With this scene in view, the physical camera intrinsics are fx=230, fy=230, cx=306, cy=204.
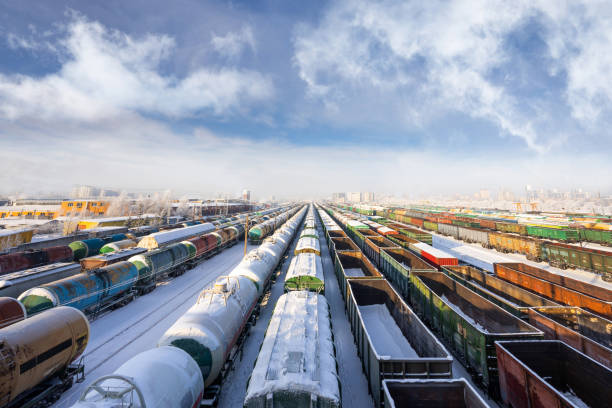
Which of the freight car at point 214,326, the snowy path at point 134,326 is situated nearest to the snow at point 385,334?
the freight car at point 214,326

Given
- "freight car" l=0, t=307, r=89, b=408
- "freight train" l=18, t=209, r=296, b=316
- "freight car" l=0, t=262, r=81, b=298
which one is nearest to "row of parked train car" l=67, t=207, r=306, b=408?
"freight car" l=0, t=307, r=89, b=408

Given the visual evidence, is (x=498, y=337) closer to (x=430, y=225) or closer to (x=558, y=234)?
(x=558, y=234)

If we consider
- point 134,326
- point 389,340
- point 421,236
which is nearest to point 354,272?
point 389,340

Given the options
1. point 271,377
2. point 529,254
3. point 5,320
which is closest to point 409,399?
point 271,377

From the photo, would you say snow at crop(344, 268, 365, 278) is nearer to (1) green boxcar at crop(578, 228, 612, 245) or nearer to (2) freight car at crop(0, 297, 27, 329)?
(2) freight car at crop(0, 297, 27, 329)

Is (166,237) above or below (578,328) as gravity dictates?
above

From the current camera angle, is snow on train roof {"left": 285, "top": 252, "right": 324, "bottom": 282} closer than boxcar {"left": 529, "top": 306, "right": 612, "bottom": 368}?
No
